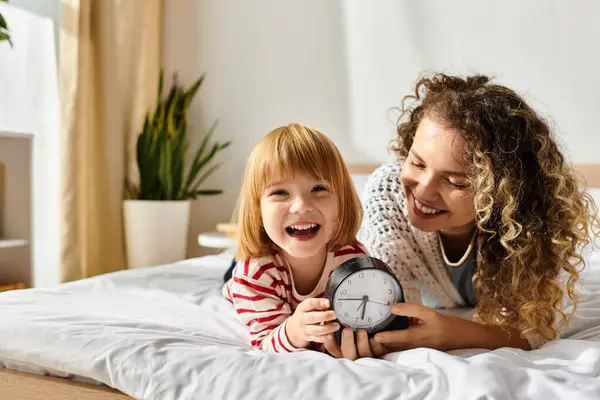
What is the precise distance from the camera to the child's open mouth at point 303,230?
1.15 meters

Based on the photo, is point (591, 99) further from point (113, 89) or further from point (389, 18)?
point (113, 89)

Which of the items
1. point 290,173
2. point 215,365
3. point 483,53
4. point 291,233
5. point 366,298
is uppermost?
point 483,53

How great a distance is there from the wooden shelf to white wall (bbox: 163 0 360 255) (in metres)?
1.03

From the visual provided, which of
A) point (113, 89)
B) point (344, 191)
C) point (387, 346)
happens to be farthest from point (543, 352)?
point (113, 89)

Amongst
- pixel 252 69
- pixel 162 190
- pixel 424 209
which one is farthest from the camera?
pixel 252 69

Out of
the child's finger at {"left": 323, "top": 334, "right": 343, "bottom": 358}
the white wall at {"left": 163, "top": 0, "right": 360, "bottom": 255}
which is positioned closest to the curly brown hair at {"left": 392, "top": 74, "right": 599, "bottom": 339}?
the child's finger at {"left": 323, "top": 334, "right": 343, "bottom": 358}

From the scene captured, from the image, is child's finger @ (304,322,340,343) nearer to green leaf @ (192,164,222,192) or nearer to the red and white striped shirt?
the red and white striped shirt

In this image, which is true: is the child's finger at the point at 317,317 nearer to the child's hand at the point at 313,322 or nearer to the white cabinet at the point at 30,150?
the child's hand at the point at 313,322

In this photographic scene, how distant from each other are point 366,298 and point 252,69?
2.61m

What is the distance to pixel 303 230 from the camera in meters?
1.16

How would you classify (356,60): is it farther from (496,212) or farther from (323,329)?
(323,329)

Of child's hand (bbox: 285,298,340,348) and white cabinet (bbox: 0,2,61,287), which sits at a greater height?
white cabinet (bbox: 0,2,61,287)

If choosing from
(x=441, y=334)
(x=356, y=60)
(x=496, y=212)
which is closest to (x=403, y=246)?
(x=496, y=212)

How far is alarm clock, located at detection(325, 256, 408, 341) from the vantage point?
3.36ft
